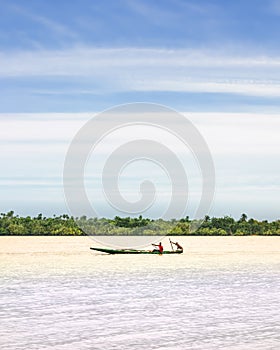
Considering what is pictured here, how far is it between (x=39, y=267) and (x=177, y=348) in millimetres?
23840

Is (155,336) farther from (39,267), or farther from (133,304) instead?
(39,267)

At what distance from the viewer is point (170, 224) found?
101 m

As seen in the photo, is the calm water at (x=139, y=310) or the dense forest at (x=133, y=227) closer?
the calm water at (x=139, y=310)

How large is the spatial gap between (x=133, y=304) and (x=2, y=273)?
13.2 m

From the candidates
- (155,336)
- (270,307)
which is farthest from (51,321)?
(270,307)

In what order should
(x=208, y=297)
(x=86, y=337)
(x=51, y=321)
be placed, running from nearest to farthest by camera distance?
(x=86, y=337)
(x=51, y=321)
(x=208, y=297)

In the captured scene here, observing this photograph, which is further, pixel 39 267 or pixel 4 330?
pixel 39 267

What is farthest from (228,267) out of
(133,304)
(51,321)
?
(51,321)

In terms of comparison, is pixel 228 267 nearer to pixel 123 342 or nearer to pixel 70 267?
pixel 70 267

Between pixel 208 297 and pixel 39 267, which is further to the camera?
pixel 39 267

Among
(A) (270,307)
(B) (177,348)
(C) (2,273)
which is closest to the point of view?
(B) (177,348)

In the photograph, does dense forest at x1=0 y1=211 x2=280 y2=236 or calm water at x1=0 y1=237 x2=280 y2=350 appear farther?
dense forest at x1=0 y1=211 x2=280 y2=236

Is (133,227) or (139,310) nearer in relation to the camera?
(139,310)

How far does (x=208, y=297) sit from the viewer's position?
2227cm
